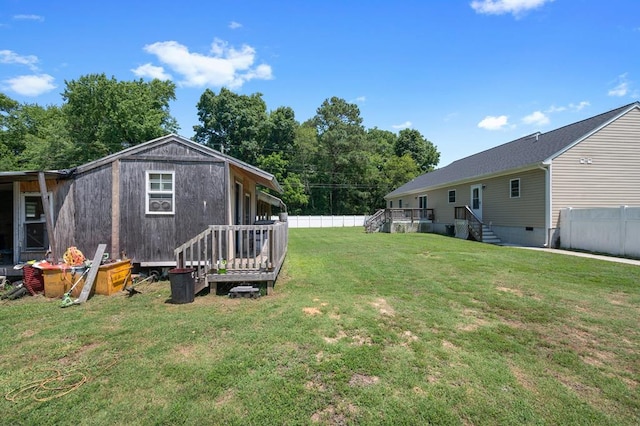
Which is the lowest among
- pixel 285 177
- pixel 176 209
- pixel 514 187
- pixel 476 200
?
pixel 176 209

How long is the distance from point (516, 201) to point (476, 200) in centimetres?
333

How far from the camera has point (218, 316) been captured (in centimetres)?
477

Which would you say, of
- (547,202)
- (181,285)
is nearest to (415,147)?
(547,202)

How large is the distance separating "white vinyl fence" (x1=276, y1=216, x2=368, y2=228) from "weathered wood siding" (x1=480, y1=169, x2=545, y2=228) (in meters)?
17.2

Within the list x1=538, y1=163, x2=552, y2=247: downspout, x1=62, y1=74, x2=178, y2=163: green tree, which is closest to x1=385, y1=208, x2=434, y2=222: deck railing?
x1=538, y1=163, x2=552, y2=247: downspout

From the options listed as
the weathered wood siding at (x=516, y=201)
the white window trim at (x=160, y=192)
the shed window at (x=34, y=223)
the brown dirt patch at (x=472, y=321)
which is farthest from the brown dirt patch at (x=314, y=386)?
the weathered wood siding at (x=516, y=201)

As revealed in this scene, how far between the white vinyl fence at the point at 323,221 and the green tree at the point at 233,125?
9739 mm

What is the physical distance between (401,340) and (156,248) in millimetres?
6440

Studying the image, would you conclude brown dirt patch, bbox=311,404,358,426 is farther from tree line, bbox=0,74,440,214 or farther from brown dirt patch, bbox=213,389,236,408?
tree line, bbox=0,74,440,214

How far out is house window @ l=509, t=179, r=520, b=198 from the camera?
14.8m

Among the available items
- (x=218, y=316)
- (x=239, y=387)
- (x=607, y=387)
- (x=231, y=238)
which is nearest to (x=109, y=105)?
(x=231, y=238)

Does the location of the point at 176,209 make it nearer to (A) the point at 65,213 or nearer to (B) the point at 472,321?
(A) the point at 65,213

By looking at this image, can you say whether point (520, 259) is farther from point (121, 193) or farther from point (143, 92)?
point (143, 92)

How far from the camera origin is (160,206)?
766 centimetres
